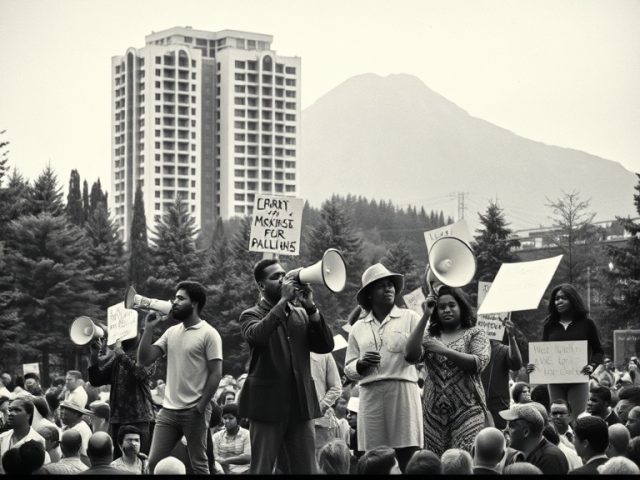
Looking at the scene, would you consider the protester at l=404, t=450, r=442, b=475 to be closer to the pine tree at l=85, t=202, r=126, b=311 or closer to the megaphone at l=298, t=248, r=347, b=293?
the megaphone at l=298, t=248, r=347, b=293

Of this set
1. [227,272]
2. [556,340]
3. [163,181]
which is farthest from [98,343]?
[163,181]

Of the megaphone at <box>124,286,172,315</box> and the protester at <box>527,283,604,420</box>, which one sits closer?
the megaphone at <box>124,286,172,315</box>

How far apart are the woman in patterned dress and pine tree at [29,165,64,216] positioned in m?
58.3

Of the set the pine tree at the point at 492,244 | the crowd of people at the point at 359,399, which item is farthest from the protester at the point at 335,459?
the pine tree at the point at 492,244

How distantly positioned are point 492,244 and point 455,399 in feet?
158

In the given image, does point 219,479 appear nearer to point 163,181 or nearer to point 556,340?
point 556,340

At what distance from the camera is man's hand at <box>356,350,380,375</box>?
881 centimetres

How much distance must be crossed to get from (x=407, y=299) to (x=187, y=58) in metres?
187

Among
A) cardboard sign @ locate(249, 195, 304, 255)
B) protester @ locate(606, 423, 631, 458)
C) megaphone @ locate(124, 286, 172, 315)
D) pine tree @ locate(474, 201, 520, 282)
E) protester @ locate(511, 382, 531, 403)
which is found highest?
pine tree @ locate(474, 201, 520, 282)

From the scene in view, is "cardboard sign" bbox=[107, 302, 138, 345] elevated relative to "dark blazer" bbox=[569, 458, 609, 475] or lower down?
elevated

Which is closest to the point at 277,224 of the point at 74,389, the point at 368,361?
the point at 368,361

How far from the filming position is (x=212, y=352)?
31.0ft

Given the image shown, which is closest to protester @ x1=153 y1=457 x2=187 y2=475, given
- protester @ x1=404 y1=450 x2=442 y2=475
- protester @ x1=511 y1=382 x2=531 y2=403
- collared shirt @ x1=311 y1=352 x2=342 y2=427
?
protester @ x1=404 y1=450 x2=442 y2=475

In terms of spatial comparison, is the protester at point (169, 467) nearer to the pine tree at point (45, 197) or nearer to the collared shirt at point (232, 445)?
the collared shirt at point (232, 445)
